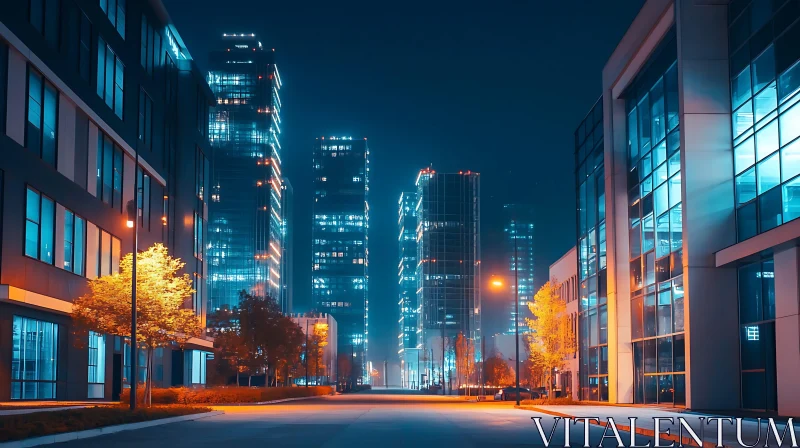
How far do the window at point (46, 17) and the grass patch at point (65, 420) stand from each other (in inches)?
756

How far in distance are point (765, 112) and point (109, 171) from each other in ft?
117

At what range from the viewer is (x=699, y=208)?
39.1 meters

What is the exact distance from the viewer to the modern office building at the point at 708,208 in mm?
33938

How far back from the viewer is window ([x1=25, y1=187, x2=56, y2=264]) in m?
40.6

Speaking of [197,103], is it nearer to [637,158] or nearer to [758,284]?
[637,158]

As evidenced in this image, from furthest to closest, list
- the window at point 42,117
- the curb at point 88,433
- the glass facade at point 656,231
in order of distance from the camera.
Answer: the glass facade at point 656,231
the window at point 42,117
the curb at point 88,433

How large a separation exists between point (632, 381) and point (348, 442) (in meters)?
32.8

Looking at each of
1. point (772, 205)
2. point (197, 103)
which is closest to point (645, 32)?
point (772, 205)

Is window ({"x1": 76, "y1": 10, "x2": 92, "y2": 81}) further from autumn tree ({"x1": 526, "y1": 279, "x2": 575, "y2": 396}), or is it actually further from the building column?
the building column

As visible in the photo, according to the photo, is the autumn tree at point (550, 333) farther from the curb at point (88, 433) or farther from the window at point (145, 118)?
the curb at point (88, 433)

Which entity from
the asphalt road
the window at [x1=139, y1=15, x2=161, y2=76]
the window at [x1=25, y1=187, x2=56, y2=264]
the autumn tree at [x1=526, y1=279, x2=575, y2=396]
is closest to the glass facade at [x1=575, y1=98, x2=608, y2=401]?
the autumn tree at [x1=526, y1=279, x2=575, y2=396]

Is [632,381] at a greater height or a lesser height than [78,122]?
lesser

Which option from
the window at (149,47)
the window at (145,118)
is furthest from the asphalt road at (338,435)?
the window at (149,47)

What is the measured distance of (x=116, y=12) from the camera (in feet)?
182
